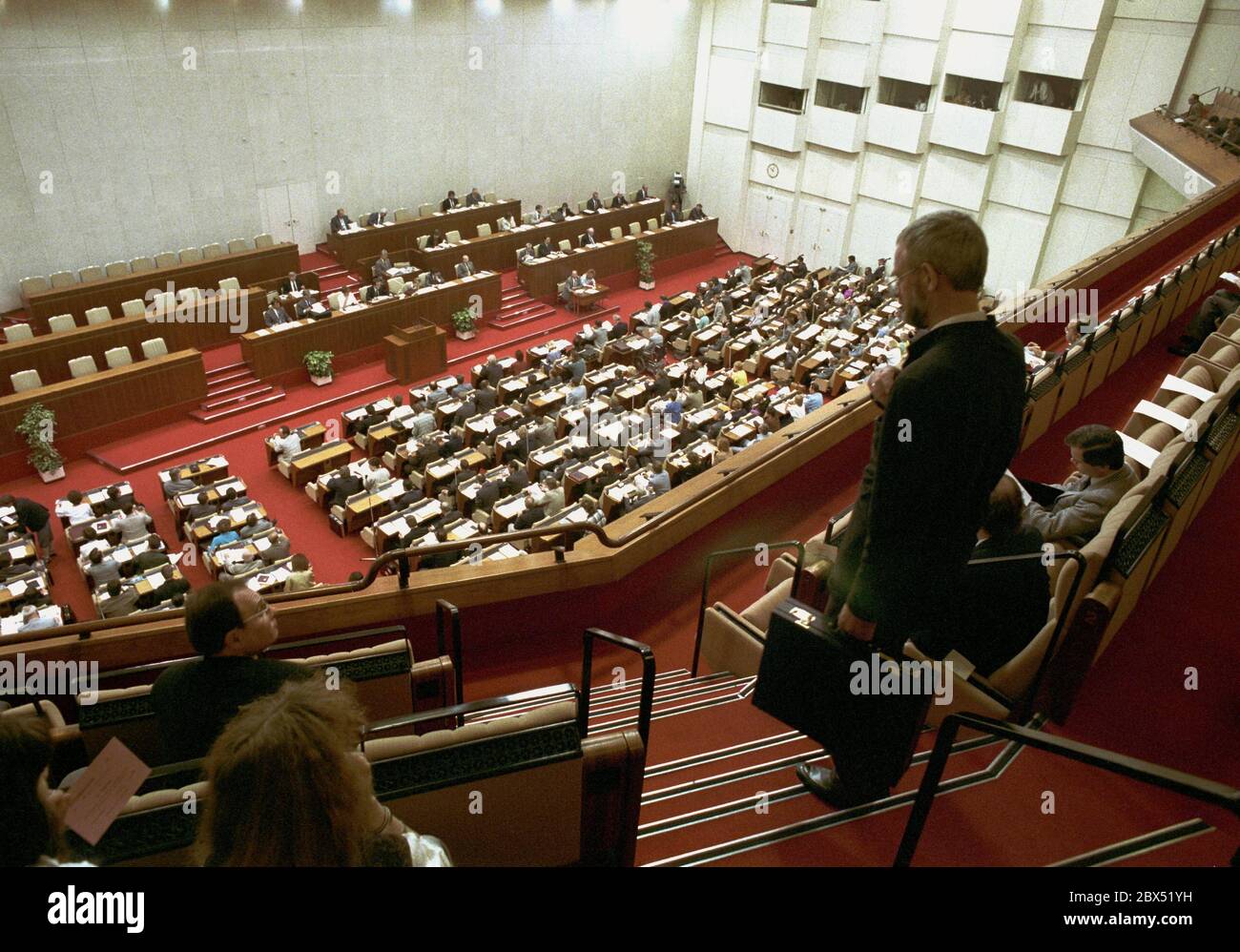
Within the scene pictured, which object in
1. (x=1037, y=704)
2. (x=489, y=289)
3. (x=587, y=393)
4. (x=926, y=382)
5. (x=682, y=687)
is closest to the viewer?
(x=926, y=382)

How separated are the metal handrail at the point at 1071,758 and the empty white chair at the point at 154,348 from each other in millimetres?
13293

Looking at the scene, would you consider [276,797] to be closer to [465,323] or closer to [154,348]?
[154,348]

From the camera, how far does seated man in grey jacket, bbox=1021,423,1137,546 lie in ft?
13.7

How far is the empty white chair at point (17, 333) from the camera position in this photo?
39.7 feet

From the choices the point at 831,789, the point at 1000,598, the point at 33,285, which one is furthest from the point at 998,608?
the point at 33,285

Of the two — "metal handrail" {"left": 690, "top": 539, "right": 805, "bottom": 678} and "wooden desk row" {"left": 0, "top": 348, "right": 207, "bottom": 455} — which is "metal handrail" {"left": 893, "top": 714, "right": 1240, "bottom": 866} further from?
"wooden desk row" {"left": 0, "top": 348, "right": 207, "bottom": 455}

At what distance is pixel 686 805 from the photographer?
10.7 ft

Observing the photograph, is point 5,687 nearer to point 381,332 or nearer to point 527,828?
point 527,828

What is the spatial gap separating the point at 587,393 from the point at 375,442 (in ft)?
11.8

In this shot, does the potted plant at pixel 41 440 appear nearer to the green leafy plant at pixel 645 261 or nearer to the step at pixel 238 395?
the step at pixel 238 395

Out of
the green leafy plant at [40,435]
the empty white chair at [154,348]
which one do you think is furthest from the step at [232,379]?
the green leafy plant at [40,435]

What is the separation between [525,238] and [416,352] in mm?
5128
